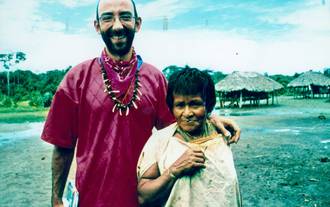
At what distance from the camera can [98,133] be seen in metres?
2.10

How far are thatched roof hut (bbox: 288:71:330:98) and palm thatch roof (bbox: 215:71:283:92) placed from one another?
23.9 feet

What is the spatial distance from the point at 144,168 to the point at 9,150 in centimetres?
1075

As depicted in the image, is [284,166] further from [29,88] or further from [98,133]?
[29,88]

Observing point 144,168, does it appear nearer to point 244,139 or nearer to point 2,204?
point 2,204

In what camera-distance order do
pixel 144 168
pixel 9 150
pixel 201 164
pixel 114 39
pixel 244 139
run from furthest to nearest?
pixel 244 139, pixel 9 150, pixel 114 39, pixel 144 168, pixel 201 164

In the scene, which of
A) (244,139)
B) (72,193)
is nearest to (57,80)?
(244,139)

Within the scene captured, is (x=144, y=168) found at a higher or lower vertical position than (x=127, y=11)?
lower

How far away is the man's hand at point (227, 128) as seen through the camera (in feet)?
6.86

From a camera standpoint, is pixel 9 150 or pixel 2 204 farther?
pixel 9 150

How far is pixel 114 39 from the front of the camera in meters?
2.17

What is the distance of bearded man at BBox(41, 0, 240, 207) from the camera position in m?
A: 2.11

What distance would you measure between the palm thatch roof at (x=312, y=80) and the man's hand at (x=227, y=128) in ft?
122

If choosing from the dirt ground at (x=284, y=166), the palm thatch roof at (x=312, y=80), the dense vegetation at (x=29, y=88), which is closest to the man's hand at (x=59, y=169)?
the dirt ground at (x=284, y=166)

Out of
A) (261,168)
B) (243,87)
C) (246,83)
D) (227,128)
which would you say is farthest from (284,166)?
(246,83)
